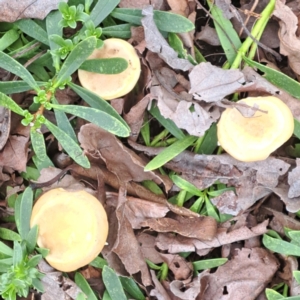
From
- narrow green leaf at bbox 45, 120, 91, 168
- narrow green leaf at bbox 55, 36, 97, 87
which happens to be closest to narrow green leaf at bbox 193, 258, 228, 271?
narrow green leaf at bbox 45, 120, 91, 168

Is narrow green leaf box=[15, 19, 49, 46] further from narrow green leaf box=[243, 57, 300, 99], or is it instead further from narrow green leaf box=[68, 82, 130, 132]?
narrow green leaf box=[243, 57, 300, 99]

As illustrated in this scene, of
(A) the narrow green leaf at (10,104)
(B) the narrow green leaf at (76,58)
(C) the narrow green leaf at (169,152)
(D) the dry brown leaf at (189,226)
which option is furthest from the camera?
(D) the dry brown leaf at (189,226)

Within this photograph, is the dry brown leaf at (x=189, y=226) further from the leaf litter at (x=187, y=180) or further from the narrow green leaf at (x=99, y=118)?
the narrow green leaf at (x=99, y=118)

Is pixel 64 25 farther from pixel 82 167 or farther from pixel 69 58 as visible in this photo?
pixel 82 167

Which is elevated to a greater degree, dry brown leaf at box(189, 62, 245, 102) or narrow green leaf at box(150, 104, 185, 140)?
dry brown leaf at box(189, 62, 245, 102)

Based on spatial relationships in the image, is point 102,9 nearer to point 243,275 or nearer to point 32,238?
point 32,238

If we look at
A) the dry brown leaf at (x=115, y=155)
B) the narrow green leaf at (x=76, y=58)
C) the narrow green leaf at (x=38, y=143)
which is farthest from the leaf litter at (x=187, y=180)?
the narrow green leaf at (x=76, y=58)
